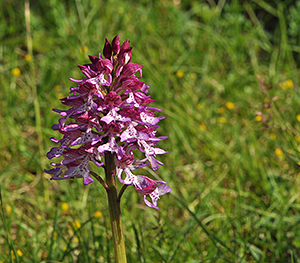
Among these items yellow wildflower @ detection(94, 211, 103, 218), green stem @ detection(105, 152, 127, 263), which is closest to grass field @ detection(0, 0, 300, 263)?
yellow wildflower @ detection(94, 211, 103, 218)

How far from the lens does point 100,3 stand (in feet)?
15.7

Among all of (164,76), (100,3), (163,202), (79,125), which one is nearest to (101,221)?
(163,202)

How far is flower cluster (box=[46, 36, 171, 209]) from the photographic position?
1.36 m

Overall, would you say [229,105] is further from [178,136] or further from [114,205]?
[114,205]

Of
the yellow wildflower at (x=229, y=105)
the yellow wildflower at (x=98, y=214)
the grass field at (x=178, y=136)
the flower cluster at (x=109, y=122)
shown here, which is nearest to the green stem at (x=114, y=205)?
the flower cluster at (x=109, y=122)

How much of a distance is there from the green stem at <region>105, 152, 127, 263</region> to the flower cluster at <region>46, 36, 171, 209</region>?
0.03 metres

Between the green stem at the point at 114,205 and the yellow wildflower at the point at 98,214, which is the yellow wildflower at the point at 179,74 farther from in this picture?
the green stem at the point at 114,205

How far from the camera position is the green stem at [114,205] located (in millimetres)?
1437

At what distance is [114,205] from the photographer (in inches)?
57.4

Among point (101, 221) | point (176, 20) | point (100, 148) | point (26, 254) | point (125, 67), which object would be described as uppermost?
point (125, 67)

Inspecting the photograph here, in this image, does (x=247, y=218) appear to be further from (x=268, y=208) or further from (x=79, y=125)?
(x=79, y=125)

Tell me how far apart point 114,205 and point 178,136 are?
74.6 inches

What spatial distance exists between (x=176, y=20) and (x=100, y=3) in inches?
41.2

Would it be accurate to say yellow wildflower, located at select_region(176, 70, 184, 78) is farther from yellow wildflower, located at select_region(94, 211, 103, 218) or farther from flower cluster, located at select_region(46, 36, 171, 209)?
flower cluster, located at select_region(46, 36, 171, 209)
